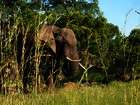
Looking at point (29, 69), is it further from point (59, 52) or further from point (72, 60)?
point (59, 52)

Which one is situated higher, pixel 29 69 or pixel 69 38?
pixel 69 38

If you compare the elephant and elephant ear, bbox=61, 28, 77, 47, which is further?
elephant ear, bbox=61, 28, 77, 47

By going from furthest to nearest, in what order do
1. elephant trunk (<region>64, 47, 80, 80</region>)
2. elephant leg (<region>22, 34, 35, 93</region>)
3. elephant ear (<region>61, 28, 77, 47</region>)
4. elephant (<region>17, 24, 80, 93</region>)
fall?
elephant ear (<region>61, 28, 77, 47</region>)
elephant trunk (<region>64, 47, 80, 80</region>)
elephant (<region>17, 24, 80, 93</region>)
elephant leg (<region>22, 34, 35, 93</region>)

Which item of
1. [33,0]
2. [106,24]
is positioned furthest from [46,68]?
[33,0]

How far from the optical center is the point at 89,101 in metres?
5.95

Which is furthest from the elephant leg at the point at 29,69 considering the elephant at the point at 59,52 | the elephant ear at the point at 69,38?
the elephant ear at the point at 69,38

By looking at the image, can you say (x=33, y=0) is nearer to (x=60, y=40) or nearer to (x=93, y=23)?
(x=93, y=23)

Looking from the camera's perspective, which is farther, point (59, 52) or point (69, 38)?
point (69, 38)

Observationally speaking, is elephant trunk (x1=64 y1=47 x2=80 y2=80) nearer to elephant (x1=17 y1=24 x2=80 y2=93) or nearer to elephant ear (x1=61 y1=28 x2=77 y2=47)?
elephant (x1=17 y1=24 x2=80 y2=93)

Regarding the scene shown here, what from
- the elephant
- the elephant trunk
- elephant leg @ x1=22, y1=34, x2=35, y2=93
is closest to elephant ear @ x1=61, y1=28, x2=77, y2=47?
the elephant

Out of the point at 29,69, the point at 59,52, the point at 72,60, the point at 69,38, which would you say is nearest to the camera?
the point at 29,69

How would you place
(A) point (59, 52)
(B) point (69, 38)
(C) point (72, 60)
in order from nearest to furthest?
(C) point (72, 60) < (A) point (59, 52) < (B) point (69, 38)

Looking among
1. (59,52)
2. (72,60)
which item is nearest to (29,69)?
(72,60)

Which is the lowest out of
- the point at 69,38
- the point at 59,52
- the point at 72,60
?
the point at 72,60
